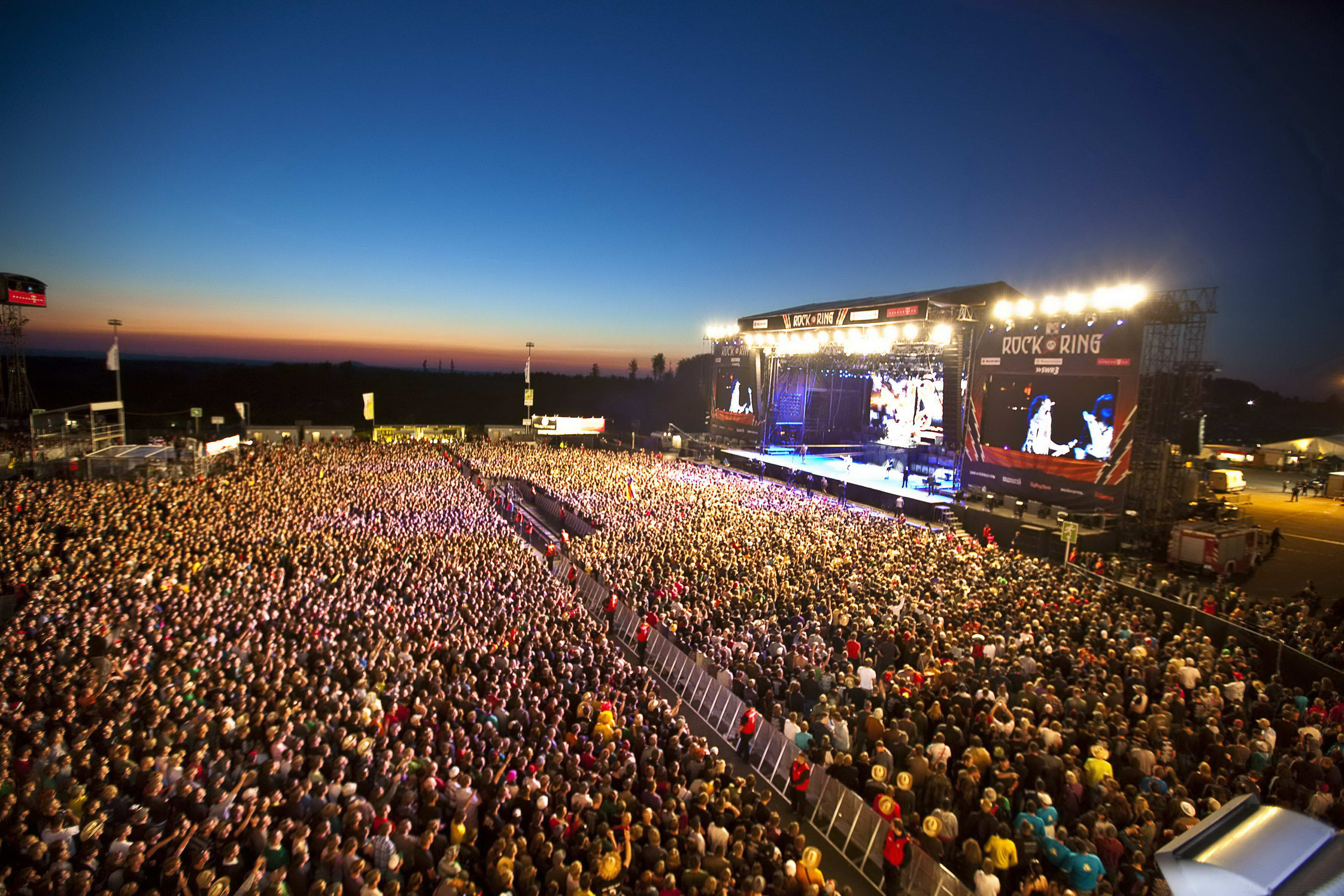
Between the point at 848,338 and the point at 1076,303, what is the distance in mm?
9171

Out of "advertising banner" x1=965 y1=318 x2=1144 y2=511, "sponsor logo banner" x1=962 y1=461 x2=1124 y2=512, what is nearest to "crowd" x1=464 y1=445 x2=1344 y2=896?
"sponsor logo banner" x1=962 y1=461 x2=1124 y2=512

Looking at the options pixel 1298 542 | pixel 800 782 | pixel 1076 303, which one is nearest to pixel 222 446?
Answer: pixel 800 782

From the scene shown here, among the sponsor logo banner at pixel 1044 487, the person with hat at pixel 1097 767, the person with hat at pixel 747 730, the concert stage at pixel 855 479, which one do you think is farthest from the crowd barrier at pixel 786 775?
the sponsor logo banner at pixel 1044 487

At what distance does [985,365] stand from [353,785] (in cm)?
2041

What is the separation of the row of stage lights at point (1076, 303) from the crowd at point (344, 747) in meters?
15.9

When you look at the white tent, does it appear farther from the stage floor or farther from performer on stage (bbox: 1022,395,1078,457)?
performer on stage (bbox: 1022,395,1078,457)

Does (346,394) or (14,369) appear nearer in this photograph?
(14,369)

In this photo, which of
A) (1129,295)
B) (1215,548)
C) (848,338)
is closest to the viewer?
(1215,548)

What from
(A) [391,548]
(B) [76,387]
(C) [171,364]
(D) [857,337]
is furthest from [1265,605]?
(C) [171,364]

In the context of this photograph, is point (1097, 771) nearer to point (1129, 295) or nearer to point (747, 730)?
point (747, 730)

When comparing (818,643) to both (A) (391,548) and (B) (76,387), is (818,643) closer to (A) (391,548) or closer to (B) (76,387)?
(A) (391,548)

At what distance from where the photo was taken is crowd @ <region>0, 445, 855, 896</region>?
4410 mm

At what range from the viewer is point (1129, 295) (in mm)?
16172

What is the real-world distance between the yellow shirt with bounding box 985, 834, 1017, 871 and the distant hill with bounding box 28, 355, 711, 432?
5358 cm
